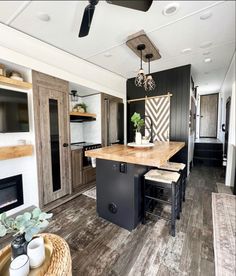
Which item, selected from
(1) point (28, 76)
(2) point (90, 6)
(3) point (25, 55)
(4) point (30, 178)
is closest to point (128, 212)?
(4) point (30, 178)

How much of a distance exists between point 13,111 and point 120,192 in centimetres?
182

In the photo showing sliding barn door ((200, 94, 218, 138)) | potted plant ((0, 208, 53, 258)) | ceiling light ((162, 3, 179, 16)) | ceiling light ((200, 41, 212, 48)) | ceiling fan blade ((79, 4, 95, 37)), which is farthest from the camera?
sliding barn door ((200, 94, 218, 138))

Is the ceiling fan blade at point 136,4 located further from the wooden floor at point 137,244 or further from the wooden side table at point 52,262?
the wooden floor at point 137,244

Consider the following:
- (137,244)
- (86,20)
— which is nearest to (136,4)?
(86,20)

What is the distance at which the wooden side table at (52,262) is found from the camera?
86 cm

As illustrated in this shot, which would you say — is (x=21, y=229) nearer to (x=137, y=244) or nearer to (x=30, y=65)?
(x=137, y=244)

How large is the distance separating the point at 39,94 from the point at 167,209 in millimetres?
2658

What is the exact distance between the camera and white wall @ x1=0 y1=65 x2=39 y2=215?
79.6 inches

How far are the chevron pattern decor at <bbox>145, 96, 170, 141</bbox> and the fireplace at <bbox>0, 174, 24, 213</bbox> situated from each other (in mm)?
2762

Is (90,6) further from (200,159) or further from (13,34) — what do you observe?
(200,159)

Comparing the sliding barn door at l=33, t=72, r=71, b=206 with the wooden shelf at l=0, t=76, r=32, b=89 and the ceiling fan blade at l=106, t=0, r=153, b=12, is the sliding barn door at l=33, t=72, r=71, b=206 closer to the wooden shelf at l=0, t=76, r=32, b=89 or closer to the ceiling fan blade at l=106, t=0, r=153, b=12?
the wooden shelf at l=0, t=76, r=32, b=89

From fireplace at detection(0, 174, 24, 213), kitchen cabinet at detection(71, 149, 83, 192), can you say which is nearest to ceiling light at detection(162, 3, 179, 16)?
kitchen cabinet at detection(71, 149, 83, 192)

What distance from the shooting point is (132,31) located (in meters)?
1.96

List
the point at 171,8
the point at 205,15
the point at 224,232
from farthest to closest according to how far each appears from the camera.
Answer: the point at 224,232 < the point at 205,15 < the point at 171,8
